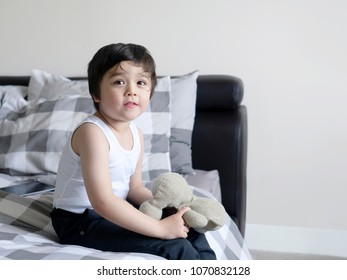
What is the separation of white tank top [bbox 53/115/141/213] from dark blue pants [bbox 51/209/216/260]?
Answer: 28mm

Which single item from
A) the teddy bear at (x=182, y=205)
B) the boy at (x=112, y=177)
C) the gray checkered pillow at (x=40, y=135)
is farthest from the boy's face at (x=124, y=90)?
the gray checkered pillow at (x=40, y=135)

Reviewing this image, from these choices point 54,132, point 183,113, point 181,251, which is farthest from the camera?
point 183,113

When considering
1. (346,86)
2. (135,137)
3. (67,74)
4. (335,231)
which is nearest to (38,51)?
(67,74)

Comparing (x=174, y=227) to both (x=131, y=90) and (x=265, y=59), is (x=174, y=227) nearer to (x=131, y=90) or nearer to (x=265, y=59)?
(x=131, y=90)

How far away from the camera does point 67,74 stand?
217cm

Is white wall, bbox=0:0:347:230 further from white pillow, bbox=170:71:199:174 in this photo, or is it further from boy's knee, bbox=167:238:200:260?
boy's knee, bbox=167:238:200:260

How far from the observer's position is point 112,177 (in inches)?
47.8

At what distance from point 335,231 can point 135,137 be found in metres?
1.23

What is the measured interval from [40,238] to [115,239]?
23cm

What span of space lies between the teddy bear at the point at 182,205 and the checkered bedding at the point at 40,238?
0.12m

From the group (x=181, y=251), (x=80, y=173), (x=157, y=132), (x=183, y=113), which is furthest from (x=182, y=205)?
(x=183, y=113)

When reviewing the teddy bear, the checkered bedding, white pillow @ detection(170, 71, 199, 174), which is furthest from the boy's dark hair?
white pillow @ detection(170, 71, 199, 174)

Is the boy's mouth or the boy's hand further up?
the boy's mouth

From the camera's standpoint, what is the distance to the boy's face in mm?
1132
